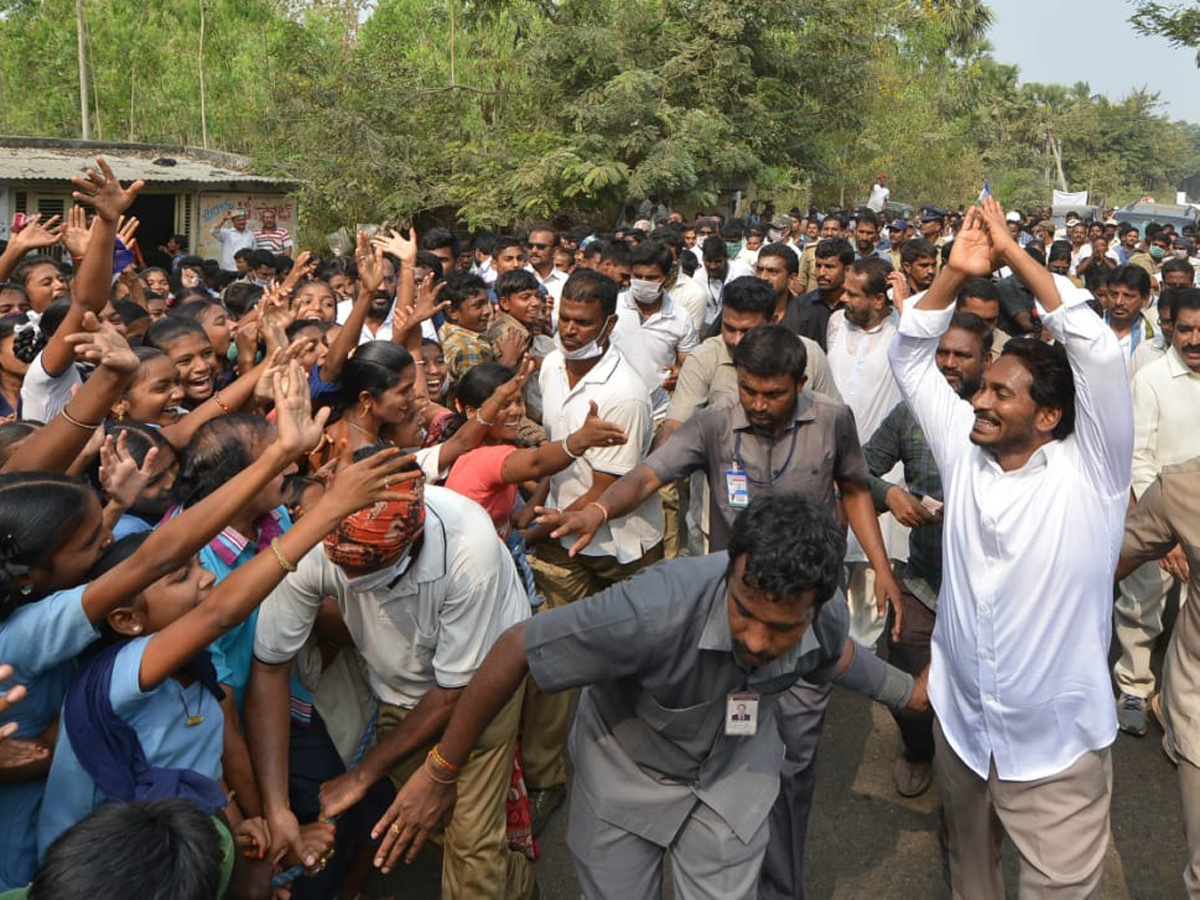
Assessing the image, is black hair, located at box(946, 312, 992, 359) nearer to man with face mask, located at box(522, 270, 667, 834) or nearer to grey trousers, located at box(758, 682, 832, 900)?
man with face mask, located at box(522, 270, 667, 834)

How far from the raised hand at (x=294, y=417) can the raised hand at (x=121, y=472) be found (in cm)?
76

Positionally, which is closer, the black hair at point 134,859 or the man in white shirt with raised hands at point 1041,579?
the black hair at point 134,859

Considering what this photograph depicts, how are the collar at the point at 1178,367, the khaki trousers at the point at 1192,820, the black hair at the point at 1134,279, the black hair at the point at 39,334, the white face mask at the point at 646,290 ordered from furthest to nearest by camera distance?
the black hair at the point at 1134,279
the white face mask at the point at 646,290
the collar at the point at 1178,367
the black hair at the point at 39,334
the khaki trousers at the point at 1192,820

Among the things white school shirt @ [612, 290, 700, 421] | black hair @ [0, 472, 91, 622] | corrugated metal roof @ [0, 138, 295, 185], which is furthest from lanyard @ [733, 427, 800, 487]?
corrugated metal roof @ [0, 138, 295, 185]

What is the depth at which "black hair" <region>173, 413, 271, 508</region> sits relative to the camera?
323 centimetres

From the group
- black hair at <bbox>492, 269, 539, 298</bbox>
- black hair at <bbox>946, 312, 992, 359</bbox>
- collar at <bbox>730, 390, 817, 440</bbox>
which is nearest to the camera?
collar at <bbox>730, 390, 817, 440</bbox>

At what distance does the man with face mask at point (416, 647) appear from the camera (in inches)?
112

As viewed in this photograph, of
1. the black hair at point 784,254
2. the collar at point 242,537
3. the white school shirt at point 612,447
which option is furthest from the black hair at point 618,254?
the collar at point 242,537

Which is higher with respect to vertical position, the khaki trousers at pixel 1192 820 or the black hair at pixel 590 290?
the black hair at pixel 590 290

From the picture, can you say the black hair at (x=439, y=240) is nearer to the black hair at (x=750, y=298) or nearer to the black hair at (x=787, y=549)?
the black hair at (x=750, y=298)

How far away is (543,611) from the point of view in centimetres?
340

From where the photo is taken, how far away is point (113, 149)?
2098cm

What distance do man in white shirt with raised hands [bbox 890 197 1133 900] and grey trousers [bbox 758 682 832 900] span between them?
1.84ft

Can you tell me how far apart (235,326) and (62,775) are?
3.80 metres
